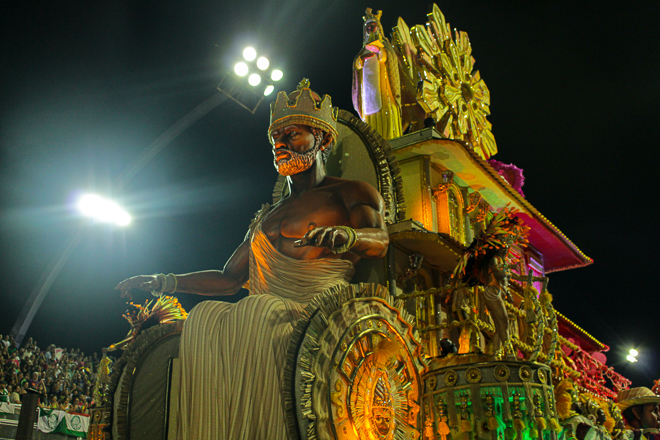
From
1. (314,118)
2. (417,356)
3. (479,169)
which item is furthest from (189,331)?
(479,169)

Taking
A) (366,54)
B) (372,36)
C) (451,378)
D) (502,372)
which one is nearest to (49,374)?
(366,54)

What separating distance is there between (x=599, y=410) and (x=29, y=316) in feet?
28.1

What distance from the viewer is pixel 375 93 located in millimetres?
7348

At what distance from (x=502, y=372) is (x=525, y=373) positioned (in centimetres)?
16

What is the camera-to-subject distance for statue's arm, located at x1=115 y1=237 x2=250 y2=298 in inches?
167

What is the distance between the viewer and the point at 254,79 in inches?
276

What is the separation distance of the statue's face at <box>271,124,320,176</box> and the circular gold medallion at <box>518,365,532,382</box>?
6.83ft

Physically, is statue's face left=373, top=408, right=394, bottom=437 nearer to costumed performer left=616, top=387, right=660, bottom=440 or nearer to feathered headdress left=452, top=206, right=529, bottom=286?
feathered headdress left=452, top=206, right=529, bottom=286

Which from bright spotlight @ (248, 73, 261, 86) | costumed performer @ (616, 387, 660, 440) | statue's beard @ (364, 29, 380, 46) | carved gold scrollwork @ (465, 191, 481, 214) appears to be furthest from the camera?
carved gold scrollwork @ (465, 191, 481, 214)

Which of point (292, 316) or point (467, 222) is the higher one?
point (467, 222)

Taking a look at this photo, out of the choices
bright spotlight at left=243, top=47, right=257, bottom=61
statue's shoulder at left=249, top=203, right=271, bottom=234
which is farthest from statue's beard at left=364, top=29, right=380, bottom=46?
statue's shoulder at left=249, top=203, right=271, bottom=234

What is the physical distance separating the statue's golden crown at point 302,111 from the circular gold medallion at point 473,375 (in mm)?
2062

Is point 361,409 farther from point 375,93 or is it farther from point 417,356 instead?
point 375,93

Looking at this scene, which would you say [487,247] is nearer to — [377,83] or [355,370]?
[355,370]
